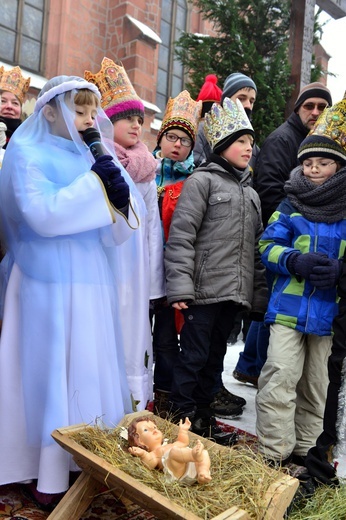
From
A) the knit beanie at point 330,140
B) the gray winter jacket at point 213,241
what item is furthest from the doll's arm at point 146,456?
the knit beanie at point 330,140

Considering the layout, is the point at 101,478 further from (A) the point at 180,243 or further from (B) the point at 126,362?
(A) the point at 180,243

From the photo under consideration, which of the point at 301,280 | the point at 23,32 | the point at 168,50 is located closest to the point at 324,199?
the point at 301,280

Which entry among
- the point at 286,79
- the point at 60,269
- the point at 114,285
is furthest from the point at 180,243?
the point at 286,79

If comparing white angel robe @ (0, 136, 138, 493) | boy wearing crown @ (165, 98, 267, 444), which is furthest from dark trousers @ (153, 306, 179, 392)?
white angel robe @ (0, 136, 138, 493)

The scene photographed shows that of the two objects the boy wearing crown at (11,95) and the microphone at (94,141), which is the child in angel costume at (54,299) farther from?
the boy wearing crown at (11,95)

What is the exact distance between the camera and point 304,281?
2.76 meters

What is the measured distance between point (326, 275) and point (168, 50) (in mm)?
11181

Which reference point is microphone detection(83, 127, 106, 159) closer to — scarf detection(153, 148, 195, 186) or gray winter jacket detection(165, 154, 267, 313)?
gray winter jacket detection(165, 154, 267, 313)

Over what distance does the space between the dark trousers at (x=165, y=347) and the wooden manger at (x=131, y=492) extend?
1.08 metres

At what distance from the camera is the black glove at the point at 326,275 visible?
2576 mm

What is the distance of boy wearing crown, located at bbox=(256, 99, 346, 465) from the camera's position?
2.69 metres

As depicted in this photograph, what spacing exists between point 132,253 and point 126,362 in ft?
1.83

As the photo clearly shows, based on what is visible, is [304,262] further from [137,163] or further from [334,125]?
[137,163]

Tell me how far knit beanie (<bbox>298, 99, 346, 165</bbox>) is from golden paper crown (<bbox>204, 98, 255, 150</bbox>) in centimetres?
42
